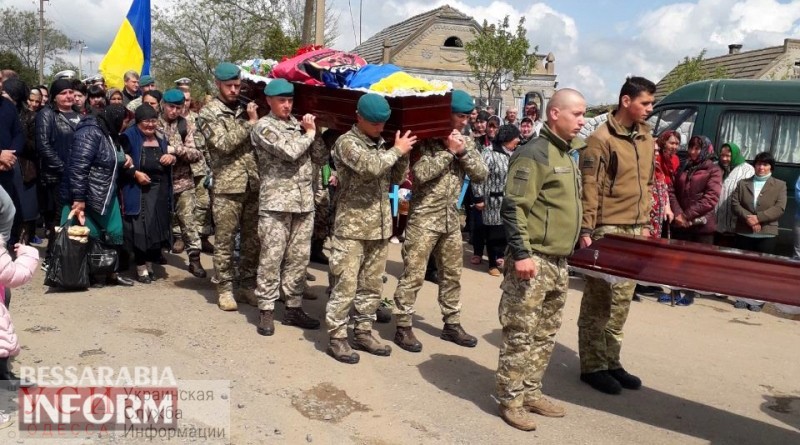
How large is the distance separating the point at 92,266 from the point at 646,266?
4.83 m

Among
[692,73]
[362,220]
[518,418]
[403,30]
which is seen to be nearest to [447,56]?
[403,30]

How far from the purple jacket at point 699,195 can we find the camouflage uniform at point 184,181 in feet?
18.6

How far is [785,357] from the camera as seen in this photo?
557cm

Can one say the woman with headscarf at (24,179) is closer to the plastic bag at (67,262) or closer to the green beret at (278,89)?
the plastic bag at (67,262)

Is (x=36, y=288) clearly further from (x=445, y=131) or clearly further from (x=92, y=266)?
(x=445, y=131)

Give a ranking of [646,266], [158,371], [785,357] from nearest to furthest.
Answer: [646,266] < [158,371] < [785,357]

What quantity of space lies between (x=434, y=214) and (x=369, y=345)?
1.15m

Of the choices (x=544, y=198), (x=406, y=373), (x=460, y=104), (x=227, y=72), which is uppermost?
(x=227, y=72)

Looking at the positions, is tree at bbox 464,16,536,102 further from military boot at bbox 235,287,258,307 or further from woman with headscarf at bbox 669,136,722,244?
military boot at bbox 235,287,258,307

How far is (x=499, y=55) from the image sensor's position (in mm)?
24797

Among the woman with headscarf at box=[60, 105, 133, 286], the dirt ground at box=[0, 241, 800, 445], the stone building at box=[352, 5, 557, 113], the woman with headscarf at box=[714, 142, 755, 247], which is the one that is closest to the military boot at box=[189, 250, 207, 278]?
the dirt ground at box=[0, 241, 800, 445]

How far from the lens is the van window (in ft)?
29.1

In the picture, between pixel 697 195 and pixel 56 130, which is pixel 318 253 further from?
pixel 697 195

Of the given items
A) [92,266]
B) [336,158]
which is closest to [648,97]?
[336,158]
